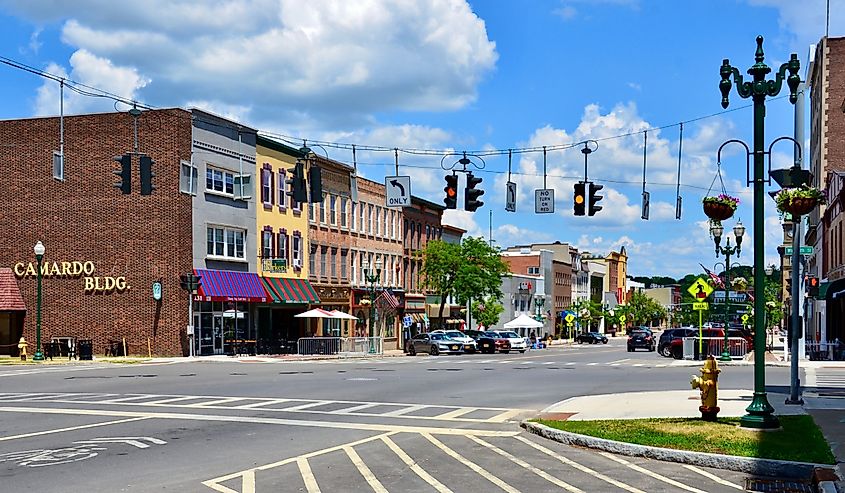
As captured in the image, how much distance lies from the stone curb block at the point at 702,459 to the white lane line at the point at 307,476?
13.5ft

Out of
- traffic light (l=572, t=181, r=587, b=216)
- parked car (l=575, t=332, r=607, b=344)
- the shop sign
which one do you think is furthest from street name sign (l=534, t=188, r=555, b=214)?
parked car (l=575, t=332, r=607, b=344)

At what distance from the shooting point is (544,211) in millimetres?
34500

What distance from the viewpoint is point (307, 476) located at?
11891mm

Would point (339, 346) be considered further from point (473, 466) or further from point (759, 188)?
point (473, 466)

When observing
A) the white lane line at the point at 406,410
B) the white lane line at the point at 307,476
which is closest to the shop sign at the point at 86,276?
the white lane line at the point at 406,410

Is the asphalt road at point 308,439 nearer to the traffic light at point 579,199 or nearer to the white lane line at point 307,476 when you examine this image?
the white lane line at point 307,476

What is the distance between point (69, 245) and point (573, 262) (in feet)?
340

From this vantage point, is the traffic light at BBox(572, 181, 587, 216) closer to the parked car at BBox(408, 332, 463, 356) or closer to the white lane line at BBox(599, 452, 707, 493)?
the white lane line at BBox(599, 452, 707, 493)

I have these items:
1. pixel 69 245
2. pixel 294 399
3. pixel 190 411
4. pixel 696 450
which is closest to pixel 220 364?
pixel 69 245

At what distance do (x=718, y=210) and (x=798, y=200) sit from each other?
1350 mm

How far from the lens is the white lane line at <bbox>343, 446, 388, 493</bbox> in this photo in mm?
11109

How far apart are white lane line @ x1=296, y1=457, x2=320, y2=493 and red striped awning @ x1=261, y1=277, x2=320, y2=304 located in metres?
42.4

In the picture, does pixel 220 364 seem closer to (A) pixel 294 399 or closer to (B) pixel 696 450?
(A) pixel 294 399

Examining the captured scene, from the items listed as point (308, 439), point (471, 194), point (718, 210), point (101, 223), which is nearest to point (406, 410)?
point (308, 439)
